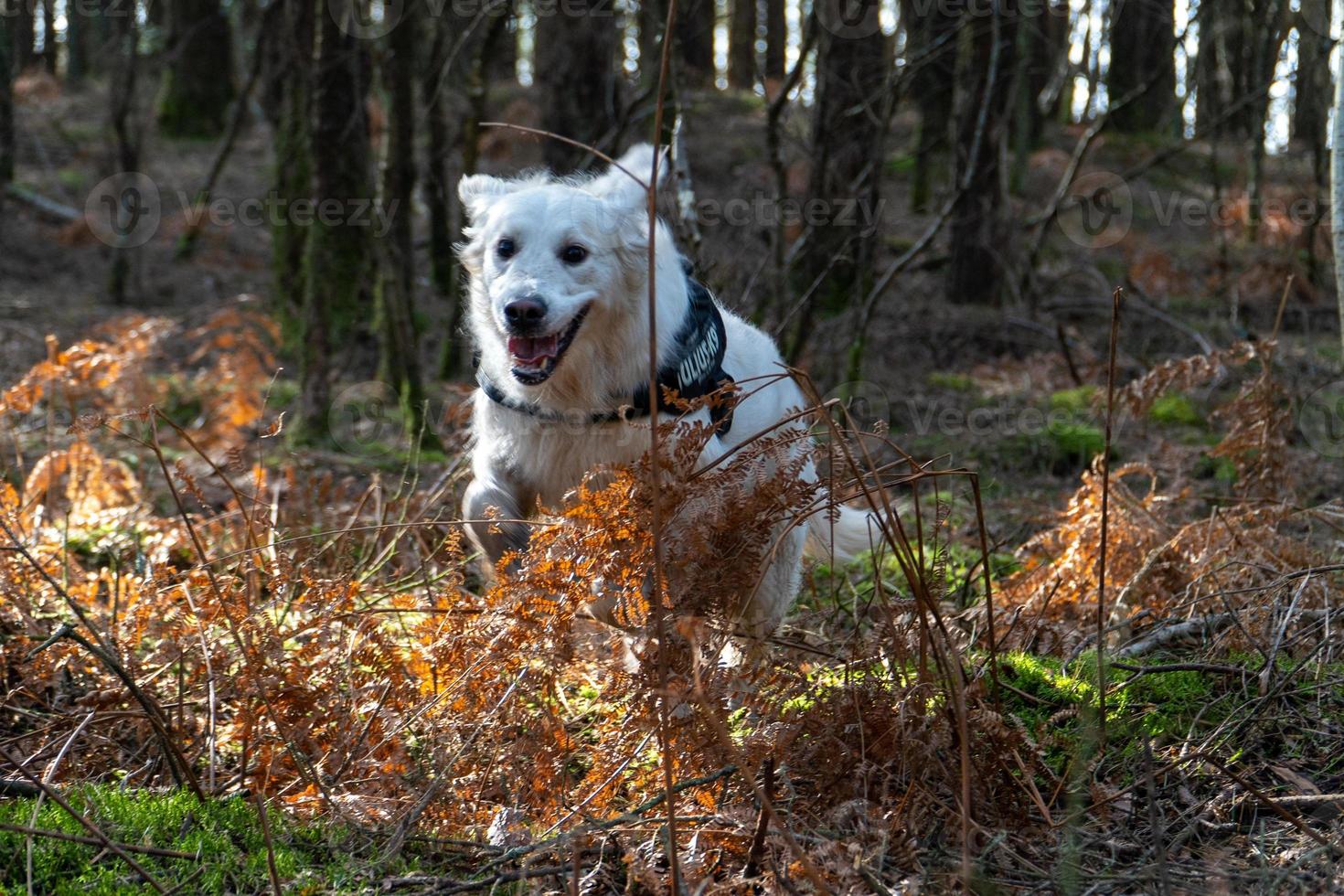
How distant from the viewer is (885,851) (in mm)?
2865

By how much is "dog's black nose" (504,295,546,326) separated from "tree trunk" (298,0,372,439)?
12.6 feet

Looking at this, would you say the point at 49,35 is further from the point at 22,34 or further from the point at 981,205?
the point at 981,205

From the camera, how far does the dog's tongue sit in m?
4.29

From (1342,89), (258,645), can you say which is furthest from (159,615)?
(1342,89)

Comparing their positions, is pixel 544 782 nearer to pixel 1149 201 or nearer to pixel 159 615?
pixel 159 615

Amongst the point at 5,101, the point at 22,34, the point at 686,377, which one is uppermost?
the point at 22,34

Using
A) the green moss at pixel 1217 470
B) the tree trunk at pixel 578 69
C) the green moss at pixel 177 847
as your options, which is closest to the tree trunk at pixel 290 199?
the tree trunk at pixel 578 69

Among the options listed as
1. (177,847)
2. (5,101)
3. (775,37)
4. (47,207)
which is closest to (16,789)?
(177,847)

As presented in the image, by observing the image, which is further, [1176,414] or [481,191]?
[1176,414]

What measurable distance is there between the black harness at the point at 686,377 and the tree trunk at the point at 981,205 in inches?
243

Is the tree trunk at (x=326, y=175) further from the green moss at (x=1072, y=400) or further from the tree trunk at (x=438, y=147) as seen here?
the green moss at (x=1072, y=400)

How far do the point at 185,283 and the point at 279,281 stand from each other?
4.25 m

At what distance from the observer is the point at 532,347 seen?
4305 millimetres

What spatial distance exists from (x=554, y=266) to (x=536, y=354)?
369 millimetres
